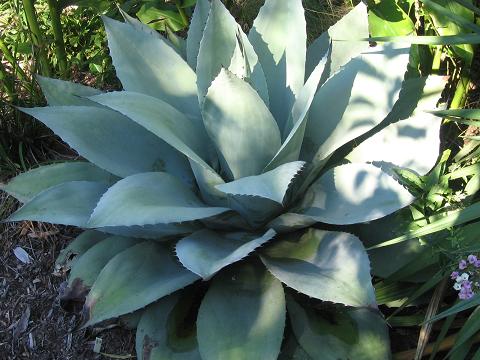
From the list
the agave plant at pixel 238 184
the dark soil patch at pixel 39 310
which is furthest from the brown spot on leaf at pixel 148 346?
the dark soil patch at pixel 39 310

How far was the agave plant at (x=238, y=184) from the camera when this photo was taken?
4.35 feet

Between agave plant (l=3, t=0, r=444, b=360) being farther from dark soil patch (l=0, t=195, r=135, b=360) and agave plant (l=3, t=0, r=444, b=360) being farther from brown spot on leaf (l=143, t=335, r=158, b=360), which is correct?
dark soil patch (l=0, t=195, r=135, b=360)

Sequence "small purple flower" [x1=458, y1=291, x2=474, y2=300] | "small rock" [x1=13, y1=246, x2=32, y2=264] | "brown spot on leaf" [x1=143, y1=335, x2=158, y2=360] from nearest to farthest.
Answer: "small purple flower" [x1=458, y1=291, x2=474, y2=300] < "brown spot on leaf" [x1=143, y1=335, x2=158, y2=360] < "small rock" [x1=13, y1=246, x2=32, y2=264]

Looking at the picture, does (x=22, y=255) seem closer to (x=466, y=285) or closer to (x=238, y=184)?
(x=238, y=184)

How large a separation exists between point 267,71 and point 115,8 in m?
0.94

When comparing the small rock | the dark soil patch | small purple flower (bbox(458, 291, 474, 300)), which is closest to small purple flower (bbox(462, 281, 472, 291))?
small purple flower (bbox(458, 291, 474, 300))

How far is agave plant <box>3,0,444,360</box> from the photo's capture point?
4.35 ft

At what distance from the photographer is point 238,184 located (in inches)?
50.4

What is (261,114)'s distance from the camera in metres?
1.37

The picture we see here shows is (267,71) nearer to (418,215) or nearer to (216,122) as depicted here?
(216,122)

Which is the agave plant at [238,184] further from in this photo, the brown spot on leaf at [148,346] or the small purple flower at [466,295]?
the small purple flower at [466,295]

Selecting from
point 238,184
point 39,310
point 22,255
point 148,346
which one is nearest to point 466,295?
point 238,184

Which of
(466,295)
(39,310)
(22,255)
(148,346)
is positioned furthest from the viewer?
(22,255)

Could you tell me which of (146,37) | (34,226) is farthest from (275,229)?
(34,226)
